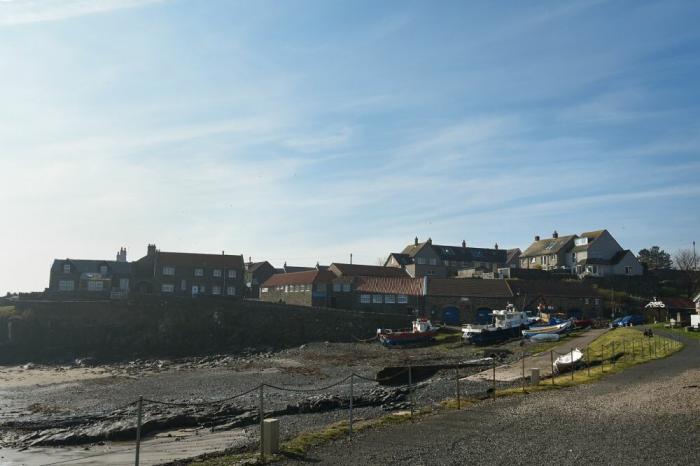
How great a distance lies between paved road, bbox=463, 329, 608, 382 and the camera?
105ft

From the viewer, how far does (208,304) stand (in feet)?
215

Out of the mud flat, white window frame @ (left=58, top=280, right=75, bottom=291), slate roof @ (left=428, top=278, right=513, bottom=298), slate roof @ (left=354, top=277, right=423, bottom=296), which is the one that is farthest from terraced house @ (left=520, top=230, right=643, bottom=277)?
white window frame @ (left=58, top=280, right=75, bottom=291)

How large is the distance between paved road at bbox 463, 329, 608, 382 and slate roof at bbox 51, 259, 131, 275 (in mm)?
55910

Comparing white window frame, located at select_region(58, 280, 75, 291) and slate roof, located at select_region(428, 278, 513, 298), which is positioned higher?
white window frame, located at select_region(58, 280, 75, 291)

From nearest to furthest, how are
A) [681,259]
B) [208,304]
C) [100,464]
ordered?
1. [100,464]
2. [208,304]
3. [681,259]

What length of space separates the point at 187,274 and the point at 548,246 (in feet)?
179

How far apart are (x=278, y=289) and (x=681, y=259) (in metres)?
68.4

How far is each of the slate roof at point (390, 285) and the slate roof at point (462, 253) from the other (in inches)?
1051

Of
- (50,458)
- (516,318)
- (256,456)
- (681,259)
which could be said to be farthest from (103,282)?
(681,259)

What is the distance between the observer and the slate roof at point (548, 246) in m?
89.6

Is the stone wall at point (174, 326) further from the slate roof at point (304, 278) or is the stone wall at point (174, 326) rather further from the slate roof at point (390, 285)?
the slate roof at point (304, 278)

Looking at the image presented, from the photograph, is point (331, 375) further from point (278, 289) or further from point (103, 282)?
point (103, 282)

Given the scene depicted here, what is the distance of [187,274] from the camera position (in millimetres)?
79750

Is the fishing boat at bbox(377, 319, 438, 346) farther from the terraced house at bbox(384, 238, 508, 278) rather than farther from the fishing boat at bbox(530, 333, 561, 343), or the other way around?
the terraced house at bbox(384, 238, 508, 278)
